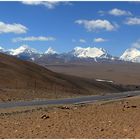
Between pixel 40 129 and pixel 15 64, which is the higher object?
pixel 15 64

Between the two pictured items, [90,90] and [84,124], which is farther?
[90,90]

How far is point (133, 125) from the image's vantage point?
775 inches

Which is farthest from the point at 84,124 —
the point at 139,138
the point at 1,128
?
the point at 139,138

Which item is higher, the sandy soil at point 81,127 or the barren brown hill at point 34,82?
the barren brown hill at point 34,82

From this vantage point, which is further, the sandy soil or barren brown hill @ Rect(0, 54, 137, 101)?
barren brown hill @ Rect(0, 54, 137, 101)

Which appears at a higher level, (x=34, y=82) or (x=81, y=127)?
(x=34, y=82)

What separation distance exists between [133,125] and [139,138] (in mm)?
4006

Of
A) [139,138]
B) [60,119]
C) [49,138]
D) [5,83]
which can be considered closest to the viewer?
[139,138]

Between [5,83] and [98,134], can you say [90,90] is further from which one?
[98,134]

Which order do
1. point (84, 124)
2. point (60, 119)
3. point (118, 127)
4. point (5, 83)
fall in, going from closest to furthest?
point (118, 127), point (84, 124), point (60, 119), point (5, 83)

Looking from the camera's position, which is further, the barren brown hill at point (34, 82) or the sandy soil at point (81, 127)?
the barren brown hill at point (34, 82)

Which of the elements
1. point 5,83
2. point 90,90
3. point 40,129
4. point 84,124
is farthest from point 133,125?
point 90,90

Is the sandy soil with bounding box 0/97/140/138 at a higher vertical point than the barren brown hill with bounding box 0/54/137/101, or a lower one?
lower

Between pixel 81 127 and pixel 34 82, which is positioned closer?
pixel 81 127
